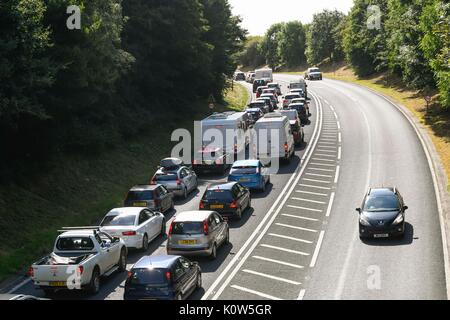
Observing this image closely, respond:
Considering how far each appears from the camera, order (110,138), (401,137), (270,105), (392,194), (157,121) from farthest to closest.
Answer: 1. (270,105)
2. (157,121)
3. (401,137)
4. (110,138)
5. (392,194)

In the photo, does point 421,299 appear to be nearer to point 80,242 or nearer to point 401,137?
point 80,242

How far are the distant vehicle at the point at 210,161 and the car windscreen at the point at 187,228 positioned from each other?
1502 cm

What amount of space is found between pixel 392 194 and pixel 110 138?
19.6m

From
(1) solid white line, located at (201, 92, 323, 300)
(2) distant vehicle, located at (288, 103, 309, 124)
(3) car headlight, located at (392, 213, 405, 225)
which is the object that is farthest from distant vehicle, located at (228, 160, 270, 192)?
(2) distant vehicle, located at (288, 103, 309, 124)

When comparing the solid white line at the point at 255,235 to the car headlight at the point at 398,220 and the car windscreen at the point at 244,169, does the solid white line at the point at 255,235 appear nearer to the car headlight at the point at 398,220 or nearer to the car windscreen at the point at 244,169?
the car windscreen at the point at 244,169

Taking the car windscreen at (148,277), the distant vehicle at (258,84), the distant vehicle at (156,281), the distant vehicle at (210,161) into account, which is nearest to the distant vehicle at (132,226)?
the distant vehicle at (156,281)

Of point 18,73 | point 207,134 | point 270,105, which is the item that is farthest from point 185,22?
point 18,73

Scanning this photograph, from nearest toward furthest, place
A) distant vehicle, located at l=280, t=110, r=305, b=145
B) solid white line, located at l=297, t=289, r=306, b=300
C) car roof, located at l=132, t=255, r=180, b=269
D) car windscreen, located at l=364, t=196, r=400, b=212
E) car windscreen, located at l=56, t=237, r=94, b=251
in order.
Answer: car roof, located at l=132, t=255, r=180, b=269
solid white line, located at l=297, t=289, r=306, b=300
car windscreen, located at l=56, t=237, r=94, b=251
car windscreen, located at l=364, t=196, r=400, b=212
distant vehicle, located at l=280, t=110, r=305, b=145

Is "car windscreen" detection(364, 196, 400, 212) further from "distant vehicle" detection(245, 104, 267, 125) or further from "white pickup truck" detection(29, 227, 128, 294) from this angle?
"distant vehicle" detection(245, 104, 267, 125)

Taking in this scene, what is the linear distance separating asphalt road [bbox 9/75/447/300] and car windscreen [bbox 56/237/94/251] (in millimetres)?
1447

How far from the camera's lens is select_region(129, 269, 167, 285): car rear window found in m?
16.8

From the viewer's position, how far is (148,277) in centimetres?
1692

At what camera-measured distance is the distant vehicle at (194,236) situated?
70.7 ft

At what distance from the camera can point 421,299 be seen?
1706cm
